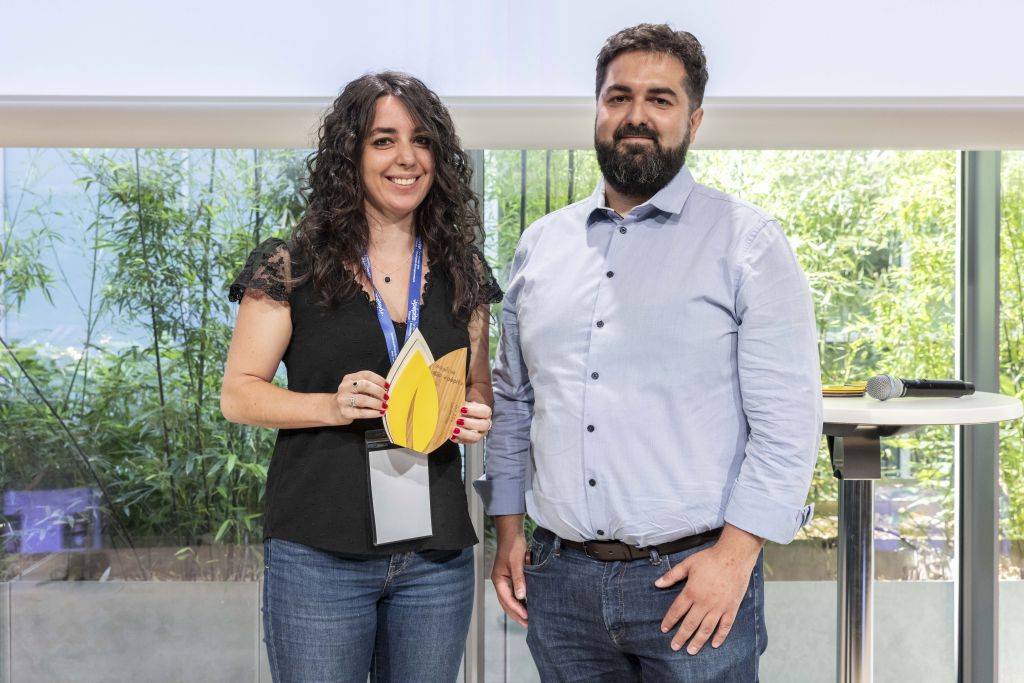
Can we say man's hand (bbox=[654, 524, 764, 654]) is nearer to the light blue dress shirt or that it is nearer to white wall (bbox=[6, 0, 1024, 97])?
the light blue dress shirt

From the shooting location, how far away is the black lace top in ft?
5.05

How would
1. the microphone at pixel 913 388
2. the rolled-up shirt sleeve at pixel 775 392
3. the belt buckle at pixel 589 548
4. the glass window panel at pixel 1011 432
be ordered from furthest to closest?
the glass window panel at pixel 1011 432
the microphone at pixel 913 388
the belt buckle at pixel 589 548
the rolled-up shirt sleeve at pixel 775 392

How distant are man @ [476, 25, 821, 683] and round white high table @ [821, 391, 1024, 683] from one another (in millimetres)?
426

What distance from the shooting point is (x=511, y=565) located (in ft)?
5.50

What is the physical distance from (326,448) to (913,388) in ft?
4.30

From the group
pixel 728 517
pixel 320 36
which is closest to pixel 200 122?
pixel 320 36

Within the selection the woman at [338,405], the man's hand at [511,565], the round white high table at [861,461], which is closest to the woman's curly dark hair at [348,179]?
the woman at [338,405]

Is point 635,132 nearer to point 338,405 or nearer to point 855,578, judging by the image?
point 338,405

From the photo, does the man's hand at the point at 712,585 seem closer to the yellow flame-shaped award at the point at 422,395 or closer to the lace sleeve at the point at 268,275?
the yellow flame-shaped award at the point at 422,395

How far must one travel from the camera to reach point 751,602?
1490mm

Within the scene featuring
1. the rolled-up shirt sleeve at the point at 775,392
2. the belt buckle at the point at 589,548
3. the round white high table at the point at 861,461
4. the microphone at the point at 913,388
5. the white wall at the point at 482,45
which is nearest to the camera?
the rolled-up shirt sleeve at the point at 775,392

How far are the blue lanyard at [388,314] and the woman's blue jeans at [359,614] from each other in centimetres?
37

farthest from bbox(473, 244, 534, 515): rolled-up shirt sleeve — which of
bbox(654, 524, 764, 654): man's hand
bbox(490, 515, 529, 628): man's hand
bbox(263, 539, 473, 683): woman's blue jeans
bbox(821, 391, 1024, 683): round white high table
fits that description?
bbox(821, 391, 1024, 683): round white high table

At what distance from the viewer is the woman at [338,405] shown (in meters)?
1.54
